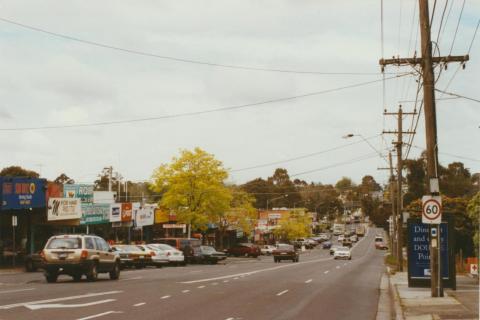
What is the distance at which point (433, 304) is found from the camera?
57.6 feet

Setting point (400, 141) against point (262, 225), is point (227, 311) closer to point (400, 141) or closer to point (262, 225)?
point (400, 141)

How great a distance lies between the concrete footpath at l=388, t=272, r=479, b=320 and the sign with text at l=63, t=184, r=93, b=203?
32.0m

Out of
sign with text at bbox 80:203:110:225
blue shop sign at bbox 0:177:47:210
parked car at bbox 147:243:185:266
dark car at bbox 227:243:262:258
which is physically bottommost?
dark car at bbox 227:243:262:258

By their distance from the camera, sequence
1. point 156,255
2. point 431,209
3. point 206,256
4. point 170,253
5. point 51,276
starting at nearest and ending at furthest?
point 431,209
point 51,276
point 156,255
point 170,253
point 206,256

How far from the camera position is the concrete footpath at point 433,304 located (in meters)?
15.1

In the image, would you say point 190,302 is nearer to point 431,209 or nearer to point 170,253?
point 431,209

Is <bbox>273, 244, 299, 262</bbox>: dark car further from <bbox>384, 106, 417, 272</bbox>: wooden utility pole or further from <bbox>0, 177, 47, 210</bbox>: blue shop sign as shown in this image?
<bbox>0, 177, 47, 210</bbox>: blue shop sign

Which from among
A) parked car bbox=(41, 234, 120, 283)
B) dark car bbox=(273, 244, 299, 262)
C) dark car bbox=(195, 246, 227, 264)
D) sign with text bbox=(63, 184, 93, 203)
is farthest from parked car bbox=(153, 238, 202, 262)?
parked car bbox=(41, 234, 120, 283)

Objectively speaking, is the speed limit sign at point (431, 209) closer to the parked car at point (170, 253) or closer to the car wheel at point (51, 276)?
the car wheel at point (51, 276)

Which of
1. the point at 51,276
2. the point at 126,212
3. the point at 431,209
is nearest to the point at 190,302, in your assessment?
the point at 431,209

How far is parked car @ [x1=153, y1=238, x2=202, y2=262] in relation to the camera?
5194cm

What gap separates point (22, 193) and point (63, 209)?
4.38 metres

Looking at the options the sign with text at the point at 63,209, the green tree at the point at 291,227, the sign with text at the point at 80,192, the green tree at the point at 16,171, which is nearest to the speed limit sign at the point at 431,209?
the sign with text at the point at 63,209

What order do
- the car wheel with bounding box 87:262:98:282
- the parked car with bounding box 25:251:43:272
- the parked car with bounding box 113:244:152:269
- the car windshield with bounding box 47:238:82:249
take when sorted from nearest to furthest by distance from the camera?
the car windshield with bounding box 47:238:82:249
the car wheel with bounding box 87:262:98:282
the parked car with bounding box 25:251:43:272
the parked car with bounding box 113:244:152:269
